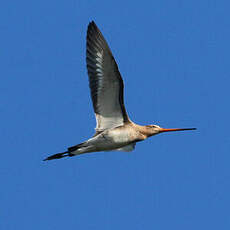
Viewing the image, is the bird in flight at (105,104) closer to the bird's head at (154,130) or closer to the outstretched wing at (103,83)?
the outstretched wing at (103,83)

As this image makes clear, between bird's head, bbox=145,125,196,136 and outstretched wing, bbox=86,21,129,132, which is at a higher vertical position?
outstretched wing, bbox=86,21,129,132

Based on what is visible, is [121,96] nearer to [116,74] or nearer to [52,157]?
[116,74]

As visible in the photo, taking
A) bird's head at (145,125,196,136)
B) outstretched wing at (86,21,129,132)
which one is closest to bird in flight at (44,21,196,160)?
outstretched wing at (86,21,129,132)

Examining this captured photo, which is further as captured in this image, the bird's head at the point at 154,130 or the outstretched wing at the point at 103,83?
the bird's head at the point at 154,130

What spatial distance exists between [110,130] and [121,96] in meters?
0.90

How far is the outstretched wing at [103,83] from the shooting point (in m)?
14.3

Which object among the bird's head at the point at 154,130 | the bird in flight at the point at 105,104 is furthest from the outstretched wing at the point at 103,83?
the bird's head at the point at 154,130

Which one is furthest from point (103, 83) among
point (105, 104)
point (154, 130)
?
point (154, 130)

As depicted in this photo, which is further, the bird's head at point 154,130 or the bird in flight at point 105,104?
the bird's head at point 154,130

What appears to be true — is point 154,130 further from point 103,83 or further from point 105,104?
point 103,83

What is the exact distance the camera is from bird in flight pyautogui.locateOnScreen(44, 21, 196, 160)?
47.1 feet

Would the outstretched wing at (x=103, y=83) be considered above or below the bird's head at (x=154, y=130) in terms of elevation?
above

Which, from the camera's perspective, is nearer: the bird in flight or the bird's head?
the bird in flight

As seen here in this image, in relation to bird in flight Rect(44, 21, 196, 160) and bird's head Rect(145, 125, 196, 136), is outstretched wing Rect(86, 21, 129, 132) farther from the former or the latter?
bird's head Rect(145, 125, 196, 136)
